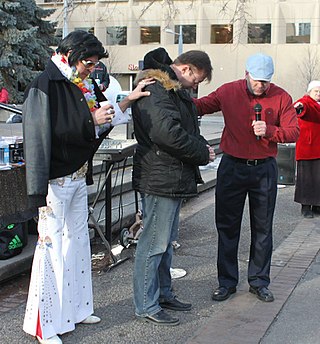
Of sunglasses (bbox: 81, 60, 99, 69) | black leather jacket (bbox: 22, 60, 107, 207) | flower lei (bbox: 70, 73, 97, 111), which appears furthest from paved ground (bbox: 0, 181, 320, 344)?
sunglasses (bbox: 81, 60, 99, 69)

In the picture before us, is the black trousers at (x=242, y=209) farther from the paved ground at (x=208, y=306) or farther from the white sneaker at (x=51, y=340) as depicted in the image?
the white sneaker at (x=51, y=340)

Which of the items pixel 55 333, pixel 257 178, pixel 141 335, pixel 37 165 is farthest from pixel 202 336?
pixel 37 165

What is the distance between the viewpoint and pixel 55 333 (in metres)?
3.84

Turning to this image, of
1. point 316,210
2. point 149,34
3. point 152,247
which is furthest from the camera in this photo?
point 149,34

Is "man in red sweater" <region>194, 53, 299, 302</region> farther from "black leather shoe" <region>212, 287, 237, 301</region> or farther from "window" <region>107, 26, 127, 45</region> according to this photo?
"window" <region>107, 26, 127, 45</region>

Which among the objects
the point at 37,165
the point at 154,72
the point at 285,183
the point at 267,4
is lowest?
the point at 285,183

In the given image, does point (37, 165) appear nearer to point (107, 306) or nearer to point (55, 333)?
point (55, 333)

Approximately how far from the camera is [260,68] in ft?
14.5

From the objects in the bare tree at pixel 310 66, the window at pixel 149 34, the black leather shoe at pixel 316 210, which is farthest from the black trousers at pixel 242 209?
the window at pixel 149 34

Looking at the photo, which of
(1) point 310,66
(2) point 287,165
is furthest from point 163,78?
(1) point 310,66

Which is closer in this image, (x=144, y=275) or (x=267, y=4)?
(x=144, y=275)

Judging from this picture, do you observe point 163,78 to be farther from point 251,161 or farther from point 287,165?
point 287,165

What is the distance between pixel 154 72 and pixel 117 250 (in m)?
2.45

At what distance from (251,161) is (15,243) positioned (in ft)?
7.15
